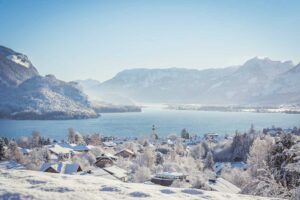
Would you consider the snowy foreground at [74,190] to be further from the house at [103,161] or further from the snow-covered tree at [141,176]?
the house at [103,161]

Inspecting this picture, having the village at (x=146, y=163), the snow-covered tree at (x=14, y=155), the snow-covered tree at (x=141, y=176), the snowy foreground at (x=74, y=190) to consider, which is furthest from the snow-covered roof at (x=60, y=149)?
the snowy foreground at (x=74, y=190)

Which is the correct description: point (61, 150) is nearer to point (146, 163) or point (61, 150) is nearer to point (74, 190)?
point (146, 163)

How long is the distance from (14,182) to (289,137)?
20842 mm

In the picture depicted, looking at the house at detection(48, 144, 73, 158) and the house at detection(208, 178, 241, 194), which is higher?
the house at detection(208, 178, 241, 194)

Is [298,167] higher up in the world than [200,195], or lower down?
higher up

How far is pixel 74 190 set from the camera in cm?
626

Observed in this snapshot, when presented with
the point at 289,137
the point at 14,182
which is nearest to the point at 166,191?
the point at 14,182

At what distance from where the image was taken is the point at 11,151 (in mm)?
55375

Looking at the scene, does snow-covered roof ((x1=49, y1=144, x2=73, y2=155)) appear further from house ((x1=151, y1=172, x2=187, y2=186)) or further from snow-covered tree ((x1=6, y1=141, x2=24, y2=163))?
house ((x1=151, y1=172, x2=187, y2=186))

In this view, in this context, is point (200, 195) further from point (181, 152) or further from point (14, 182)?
point (181, 152)

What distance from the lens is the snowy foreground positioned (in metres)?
5.93

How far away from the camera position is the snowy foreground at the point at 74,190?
593cm

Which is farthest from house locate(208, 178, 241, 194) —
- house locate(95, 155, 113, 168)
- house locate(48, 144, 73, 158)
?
house locate(48, 144, 73, 158)

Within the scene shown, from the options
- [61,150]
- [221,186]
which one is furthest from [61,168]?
[61,150]
